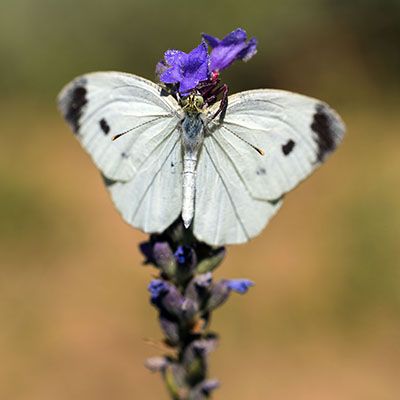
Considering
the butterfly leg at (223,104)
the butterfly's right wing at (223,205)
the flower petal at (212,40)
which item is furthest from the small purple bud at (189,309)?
the flower petal at (212,40)

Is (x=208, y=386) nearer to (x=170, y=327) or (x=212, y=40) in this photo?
(x=170, y=327)

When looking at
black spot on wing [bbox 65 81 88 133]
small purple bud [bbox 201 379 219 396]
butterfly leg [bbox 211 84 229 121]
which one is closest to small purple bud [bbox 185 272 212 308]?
small purple bud [bbox 201 379 219 396]

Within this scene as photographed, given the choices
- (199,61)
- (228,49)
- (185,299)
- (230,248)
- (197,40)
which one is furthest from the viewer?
(197,40)

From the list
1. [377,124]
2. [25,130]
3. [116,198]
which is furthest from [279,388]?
[25,130]

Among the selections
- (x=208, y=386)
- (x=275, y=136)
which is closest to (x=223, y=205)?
(x=275, y=136)

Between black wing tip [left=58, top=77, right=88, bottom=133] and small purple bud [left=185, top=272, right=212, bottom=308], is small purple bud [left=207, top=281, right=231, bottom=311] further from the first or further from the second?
black wing tip [left=58, top=77, right=88, bottom=133]

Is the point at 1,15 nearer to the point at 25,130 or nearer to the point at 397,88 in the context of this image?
the point at 25,130
